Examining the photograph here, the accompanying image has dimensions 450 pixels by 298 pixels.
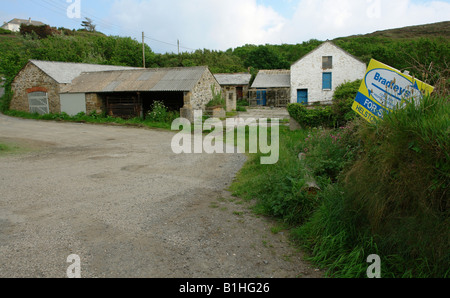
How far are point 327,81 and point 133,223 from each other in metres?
29.1

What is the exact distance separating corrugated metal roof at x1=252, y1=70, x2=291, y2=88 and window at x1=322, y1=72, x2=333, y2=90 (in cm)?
413

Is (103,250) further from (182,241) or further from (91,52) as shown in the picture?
(91,52)

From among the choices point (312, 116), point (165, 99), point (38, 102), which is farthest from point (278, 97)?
point (38, 102)

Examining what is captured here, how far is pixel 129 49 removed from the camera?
46.4 meters

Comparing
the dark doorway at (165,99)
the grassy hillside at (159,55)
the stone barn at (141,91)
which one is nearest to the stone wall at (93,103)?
the stone barn at (141,91)

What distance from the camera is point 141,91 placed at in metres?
21.3

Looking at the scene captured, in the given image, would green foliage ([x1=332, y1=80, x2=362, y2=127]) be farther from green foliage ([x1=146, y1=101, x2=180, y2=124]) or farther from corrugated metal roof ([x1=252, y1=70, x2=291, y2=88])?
corrugated metal roof ([x1=252, y1=70, x2=291, y2=88])

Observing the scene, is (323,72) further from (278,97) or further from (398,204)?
(398,204)

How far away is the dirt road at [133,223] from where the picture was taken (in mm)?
3887

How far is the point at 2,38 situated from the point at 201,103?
57.9m

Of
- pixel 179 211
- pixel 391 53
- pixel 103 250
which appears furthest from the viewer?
pixel 391 53

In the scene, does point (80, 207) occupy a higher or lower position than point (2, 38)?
lower

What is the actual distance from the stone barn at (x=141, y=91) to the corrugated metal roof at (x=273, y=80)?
40.3ft
